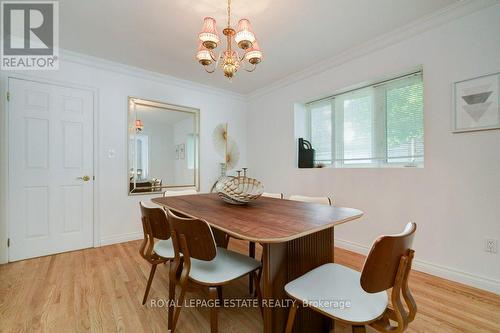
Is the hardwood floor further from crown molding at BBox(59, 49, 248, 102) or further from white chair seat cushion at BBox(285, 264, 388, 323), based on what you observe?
crown molding at BBox(59, 49, 248, 102)

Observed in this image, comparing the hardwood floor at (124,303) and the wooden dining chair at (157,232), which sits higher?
the wooden dining chair at (157,232)

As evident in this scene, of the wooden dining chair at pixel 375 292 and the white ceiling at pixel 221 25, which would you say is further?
the white ceiling at pixel 221 25

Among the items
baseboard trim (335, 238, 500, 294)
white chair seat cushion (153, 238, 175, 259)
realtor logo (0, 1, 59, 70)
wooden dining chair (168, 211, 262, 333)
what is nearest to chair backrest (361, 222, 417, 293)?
wooden dining chair (168, 211, 262, 333)

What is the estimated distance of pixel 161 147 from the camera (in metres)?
3.51

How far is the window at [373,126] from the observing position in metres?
2.38

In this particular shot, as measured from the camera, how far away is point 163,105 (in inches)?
136

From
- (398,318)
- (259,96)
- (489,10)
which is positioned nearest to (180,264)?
(398,318)

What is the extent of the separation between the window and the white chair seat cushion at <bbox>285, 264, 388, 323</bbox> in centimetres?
187

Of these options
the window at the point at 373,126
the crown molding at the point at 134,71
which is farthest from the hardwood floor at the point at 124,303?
the crown molding at the point at 134,71

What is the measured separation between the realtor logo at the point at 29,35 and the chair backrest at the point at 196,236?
2.31m

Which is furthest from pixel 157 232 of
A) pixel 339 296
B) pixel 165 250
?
pixel 339 296

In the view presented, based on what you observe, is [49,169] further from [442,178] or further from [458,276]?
[458,276]

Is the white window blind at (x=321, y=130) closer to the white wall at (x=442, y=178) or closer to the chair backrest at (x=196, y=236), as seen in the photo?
the white wall at (x=442, y=178)

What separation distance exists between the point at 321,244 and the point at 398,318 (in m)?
0.56
